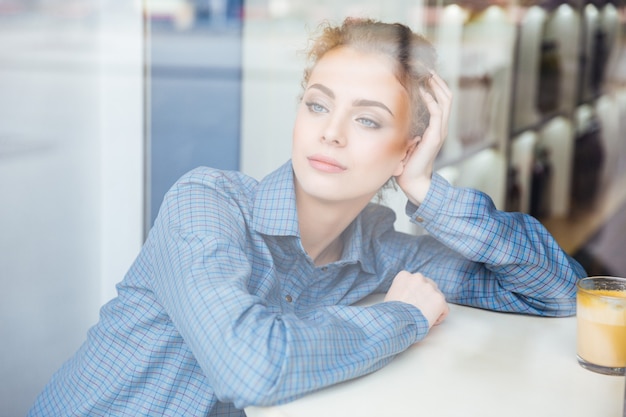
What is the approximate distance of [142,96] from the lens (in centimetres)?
187

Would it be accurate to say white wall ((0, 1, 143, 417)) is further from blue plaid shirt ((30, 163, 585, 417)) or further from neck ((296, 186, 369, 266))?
neck ((296, 186, 369, 266))

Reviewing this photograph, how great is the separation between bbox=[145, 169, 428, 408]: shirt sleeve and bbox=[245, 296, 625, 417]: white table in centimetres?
2

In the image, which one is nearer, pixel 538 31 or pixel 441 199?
pixel 441 199

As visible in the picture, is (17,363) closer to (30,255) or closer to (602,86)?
(30,255)

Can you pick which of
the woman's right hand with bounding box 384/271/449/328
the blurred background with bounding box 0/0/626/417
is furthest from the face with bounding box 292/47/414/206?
the blurred background with bounding box 0/0/626/417

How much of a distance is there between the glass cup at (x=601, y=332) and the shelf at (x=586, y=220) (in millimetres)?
666

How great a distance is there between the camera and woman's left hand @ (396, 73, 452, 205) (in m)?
1.32

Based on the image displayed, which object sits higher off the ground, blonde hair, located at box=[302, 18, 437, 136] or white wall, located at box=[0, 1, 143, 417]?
blonde hair, located at box=[302, 18, 437, 136]

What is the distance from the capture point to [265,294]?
123cm

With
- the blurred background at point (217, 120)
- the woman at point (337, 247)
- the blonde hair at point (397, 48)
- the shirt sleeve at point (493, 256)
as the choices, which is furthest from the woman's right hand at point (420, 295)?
the blurred background at point (217, 120)

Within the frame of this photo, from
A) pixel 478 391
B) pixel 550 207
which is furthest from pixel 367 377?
pixel 550 207

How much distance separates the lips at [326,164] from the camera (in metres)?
1.27

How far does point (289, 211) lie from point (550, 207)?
848 mm

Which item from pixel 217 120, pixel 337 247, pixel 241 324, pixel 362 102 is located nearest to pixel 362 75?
pixel 362 102
